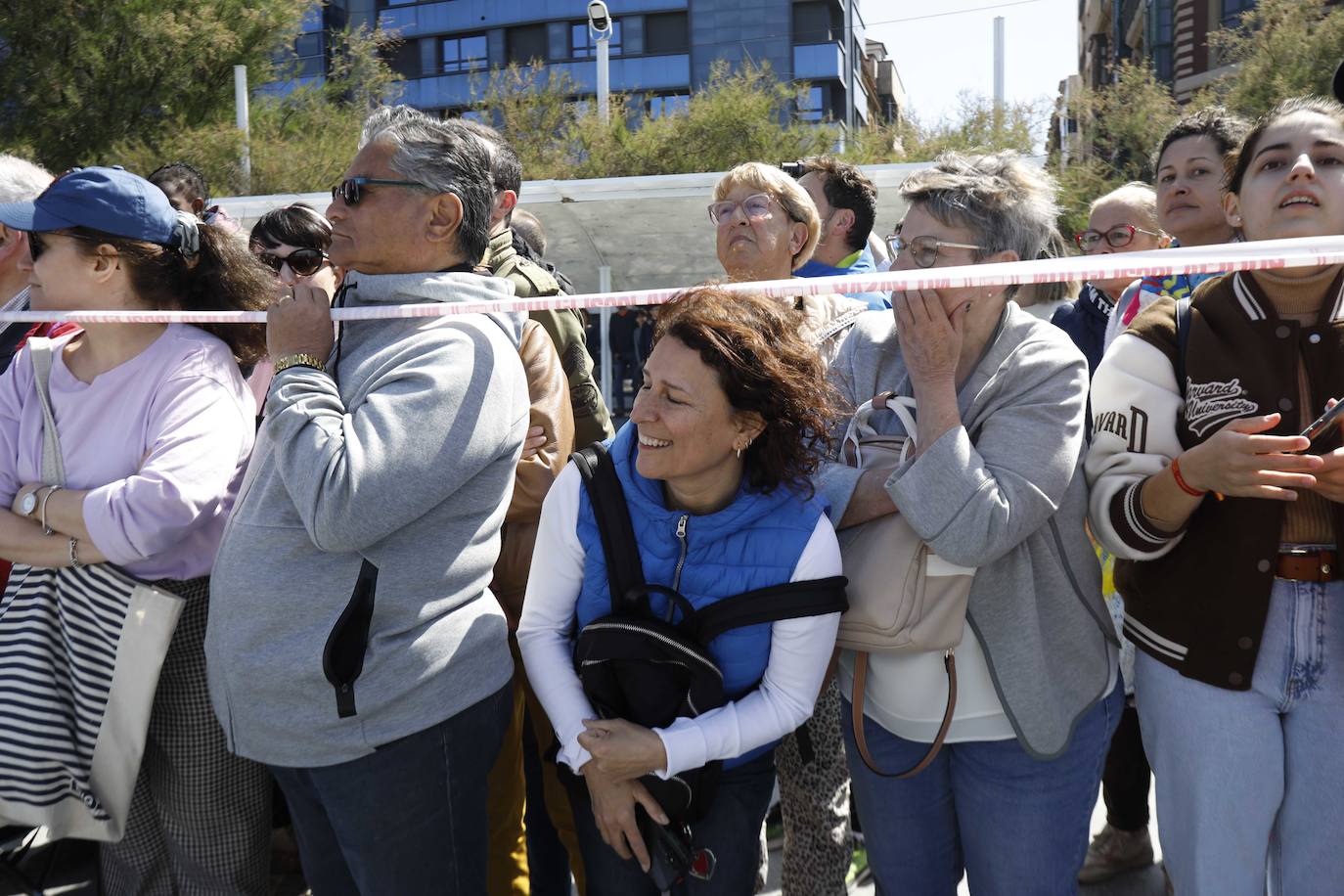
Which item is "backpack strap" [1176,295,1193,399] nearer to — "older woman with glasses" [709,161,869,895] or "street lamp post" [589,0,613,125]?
"older woman with glasses" [709,161,869,895]

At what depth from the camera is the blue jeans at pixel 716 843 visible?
2.19 m

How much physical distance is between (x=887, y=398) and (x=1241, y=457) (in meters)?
0.69

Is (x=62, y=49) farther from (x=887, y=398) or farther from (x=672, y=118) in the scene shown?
(x=887, y=398)

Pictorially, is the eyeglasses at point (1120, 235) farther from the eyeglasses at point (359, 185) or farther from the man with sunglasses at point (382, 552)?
the eyeglasses at point (359, 185)

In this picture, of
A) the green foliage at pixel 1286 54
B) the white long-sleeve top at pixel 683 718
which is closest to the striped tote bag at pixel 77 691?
the white long-sleeve top at pixel 683 718

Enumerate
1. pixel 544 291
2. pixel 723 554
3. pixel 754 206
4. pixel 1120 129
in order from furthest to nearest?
pixel 1120 129 → pixel 754 206 → pixel 544 291 → pixel 723 554

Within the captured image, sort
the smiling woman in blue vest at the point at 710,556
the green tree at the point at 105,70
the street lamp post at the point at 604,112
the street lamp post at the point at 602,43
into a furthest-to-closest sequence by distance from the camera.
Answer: the green tree at the point at 105,70 < the street lamp post at the point at 602,43 < the street lamp post at the point at 604,112 < the smiling woman in blue vest at the point at 710,556

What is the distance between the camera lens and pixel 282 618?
209 centimetres

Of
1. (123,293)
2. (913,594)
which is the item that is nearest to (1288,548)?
(913,594)

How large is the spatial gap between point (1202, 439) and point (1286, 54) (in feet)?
65.7

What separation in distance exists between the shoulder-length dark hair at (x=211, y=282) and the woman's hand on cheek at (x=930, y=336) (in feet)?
5.62

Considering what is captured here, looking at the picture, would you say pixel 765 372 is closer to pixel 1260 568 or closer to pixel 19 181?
pixel 1260 568

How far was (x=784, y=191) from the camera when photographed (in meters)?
3.57

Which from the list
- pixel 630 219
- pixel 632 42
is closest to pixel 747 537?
pixel 630 219
